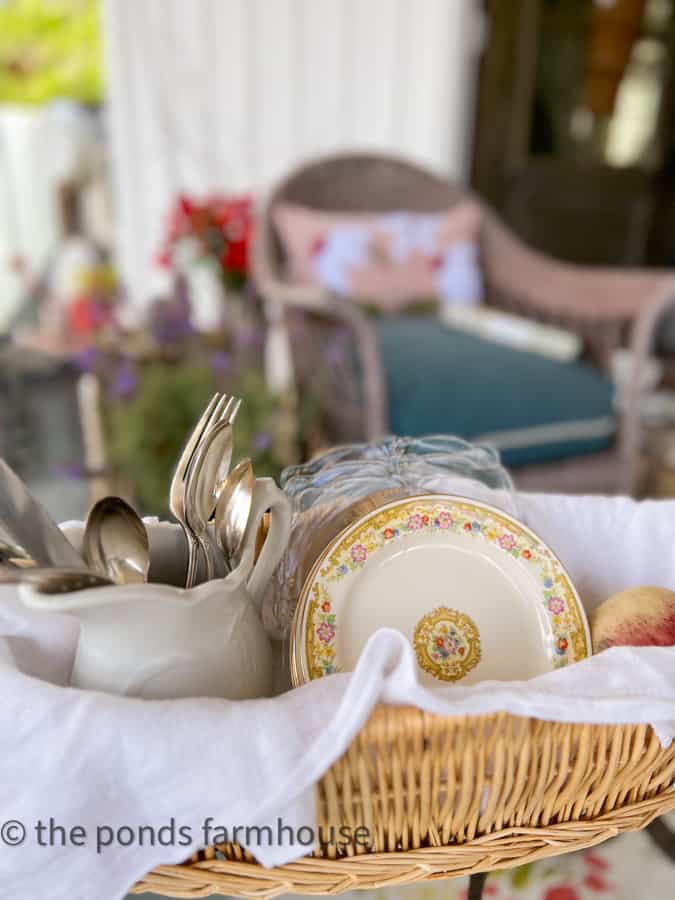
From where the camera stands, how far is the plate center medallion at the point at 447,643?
534mm

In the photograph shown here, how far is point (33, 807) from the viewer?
404 mm

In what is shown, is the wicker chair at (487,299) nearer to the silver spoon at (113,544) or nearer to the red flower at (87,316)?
the red flower at (87,316)

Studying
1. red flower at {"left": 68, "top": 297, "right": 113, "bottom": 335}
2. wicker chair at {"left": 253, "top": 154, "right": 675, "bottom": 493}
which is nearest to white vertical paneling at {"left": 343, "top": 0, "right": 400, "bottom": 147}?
wicker chair at {"left": 253, "top": 154, "right": 675, "bottom": 493}

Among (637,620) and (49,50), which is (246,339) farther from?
(49,50)

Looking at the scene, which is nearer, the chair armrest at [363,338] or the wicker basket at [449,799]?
the wicker basket at [449,799]

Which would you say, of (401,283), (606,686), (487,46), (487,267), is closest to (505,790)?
(606,686)

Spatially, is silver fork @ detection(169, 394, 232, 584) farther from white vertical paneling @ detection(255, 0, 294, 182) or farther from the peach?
white vertical paneling @ detection(255, 0, 294, 182)

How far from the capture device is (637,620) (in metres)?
0.52

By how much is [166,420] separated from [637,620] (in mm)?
994

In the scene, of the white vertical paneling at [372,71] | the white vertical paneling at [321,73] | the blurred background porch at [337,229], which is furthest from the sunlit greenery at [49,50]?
the white vertical paneling at [372,71]

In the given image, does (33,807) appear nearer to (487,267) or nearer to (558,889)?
(558,889)

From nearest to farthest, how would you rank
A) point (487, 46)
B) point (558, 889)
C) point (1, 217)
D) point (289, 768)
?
point (289, 768)
point (558, 889)
point (487, 46)
point (1, 217)

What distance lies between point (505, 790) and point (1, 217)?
318cm

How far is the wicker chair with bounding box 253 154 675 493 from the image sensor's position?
5.12 feet
